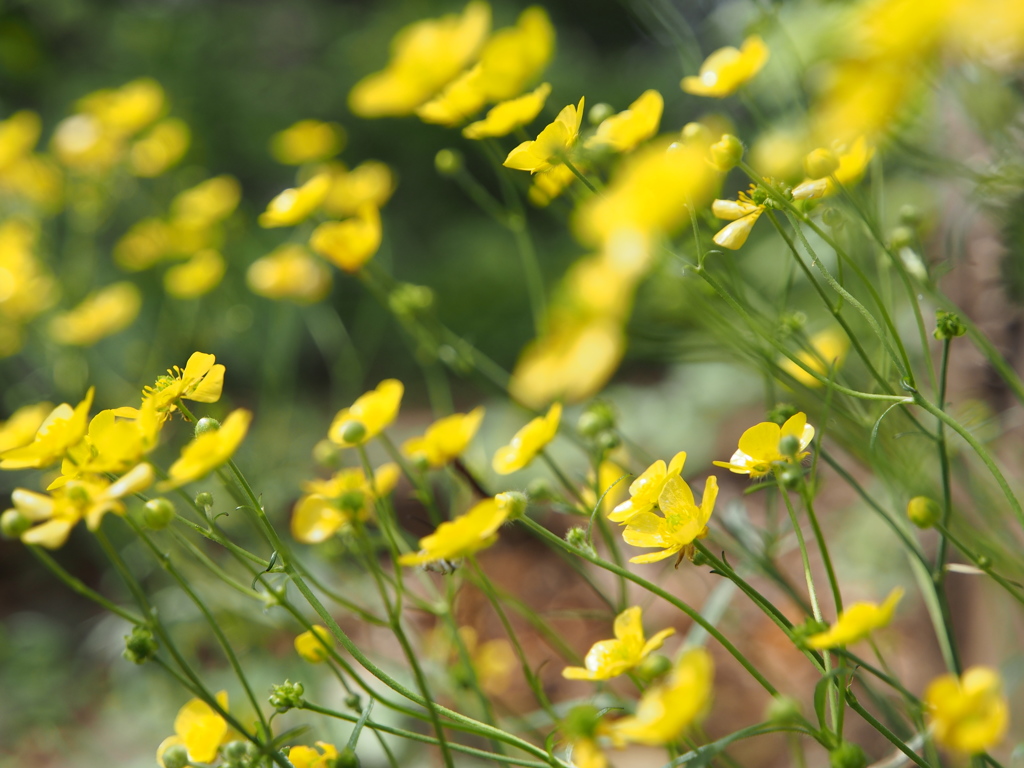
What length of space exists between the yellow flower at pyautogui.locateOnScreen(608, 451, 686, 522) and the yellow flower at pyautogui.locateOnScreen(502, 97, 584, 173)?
0.23 m

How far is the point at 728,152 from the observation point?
0.60 m

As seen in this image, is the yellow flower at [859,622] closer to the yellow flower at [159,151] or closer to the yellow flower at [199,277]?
the yellow flower at [199,277]

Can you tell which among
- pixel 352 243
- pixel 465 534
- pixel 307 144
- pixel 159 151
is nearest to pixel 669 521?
pixel 465 534

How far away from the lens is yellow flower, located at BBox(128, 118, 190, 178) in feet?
5.80

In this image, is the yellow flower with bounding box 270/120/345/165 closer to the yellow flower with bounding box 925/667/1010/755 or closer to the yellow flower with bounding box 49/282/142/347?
the yellow flower with bounding box 49/282/142/347

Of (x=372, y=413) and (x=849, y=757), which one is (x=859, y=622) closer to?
(x=849, y=757)

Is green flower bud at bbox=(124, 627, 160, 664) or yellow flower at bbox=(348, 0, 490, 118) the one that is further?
yellow flower at bbox=(348, 0, 490, 118)

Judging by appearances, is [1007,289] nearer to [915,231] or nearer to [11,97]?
[915,231]

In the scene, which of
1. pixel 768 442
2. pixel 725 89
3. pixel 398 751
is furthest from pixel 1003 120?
pixel 398 751

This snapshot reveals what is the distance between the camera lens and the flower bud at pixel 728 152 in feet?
1.95

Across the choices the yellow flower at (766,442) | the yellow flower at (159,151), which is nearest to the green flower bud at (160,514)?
the yellow flower at (766,442)

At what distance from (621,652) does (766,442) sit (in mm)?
172

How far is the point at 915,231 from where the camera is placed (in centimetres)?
84

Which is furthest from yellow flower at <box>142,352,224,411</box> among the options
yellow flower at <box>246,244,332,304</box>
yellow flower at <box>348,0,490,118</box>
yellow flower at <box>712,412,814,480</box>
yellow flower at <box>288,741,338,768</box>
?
yellow flower at <box>246,244,332,304</box>
